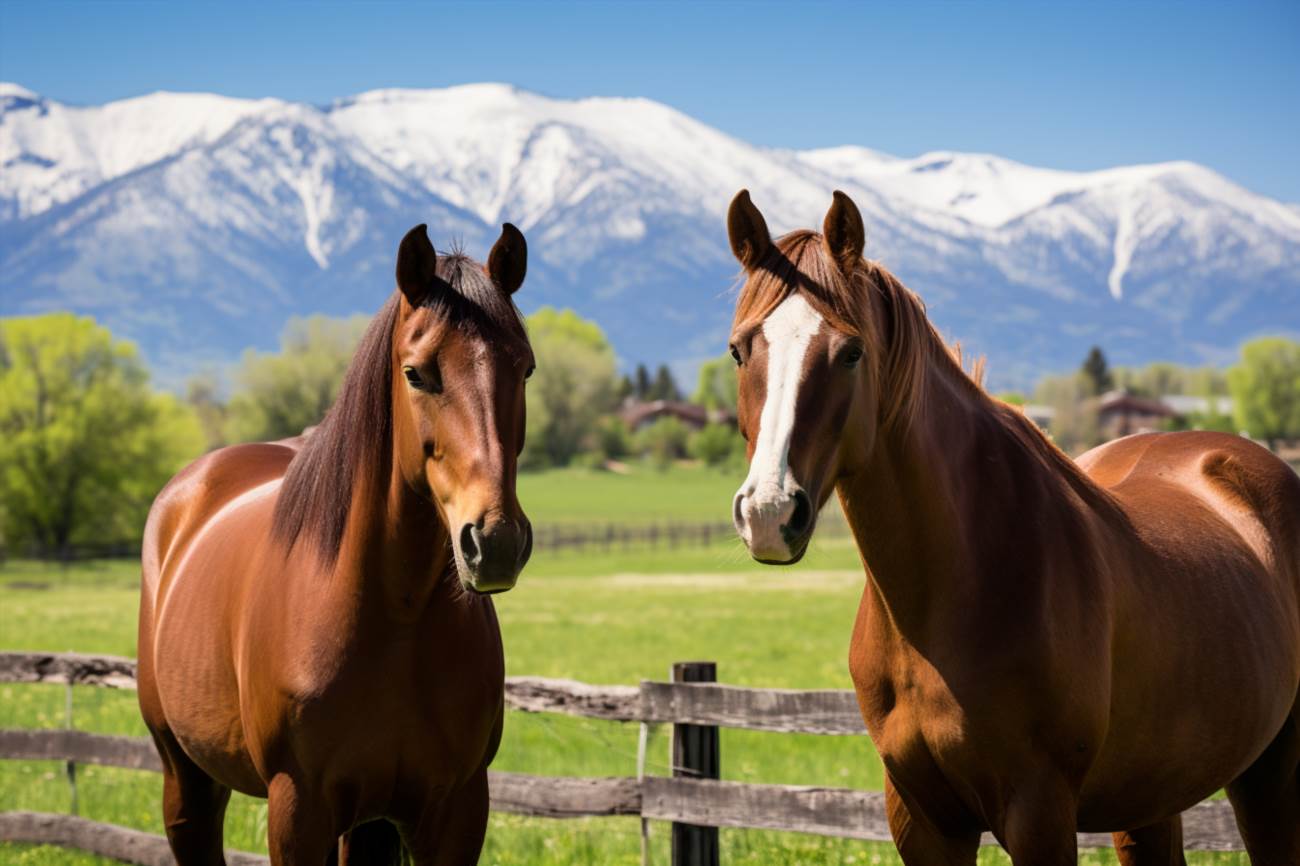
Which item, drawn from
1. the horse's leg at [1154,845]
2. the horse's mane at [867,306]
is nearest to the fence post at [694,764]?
the horse's leg at [1154,845]

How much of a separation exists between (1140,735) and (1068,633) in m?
0.57

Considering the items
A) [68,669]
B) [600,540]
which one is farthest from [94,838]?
[600,540]

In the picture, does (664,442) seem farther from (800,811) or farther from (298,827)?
(298,827)

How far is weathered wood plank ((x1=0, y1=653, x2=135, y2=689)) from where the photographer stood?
Result: 8.70m

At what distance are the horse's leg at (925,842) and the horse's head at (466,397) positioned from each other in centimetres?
147

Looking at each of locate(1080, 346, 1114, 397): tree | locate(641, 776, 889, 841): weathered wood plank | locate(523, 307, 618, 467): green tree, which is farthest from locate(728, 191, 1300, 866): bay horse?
locate(1080, 346, 1114, 397): tree

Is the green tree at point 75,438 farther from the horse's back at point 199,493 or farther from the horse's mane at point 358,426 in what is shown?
the horse's mane at point 358,426

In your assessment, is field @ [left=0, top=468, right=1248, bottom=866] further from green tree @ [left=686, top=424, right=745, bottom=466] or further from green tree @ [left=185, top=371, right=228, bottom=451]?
green tree @ [left=686, top=424, right=745, bottom=466]

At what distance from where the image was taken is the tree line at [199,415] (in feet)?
181

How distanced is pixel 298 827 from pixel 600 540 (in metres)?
55.2

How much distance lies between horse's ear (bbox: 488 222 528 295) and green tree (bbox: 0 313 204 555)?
53.0 m

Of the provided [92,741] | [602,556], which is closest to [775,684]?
[92,741]

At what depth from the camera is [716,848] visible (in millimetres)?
7266

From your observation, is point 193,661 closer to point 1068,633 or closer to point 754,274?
point 754,274
